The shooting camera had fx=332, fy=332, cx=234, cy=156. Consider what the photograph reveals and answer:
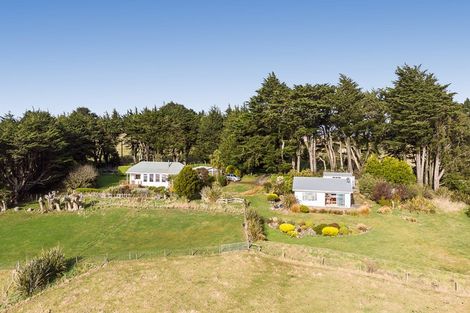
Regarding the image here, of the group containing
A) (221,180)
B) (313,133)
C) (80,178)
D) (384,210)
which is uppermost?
(313,133)

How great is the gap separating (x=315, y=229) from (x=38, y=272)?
2445 centimetres

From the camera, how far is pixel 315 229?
33.9m

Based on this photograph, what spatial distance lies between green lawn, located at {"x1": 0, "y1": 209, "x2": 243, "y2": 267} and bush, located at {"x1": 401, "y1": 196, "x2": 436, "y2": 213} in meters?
22.2

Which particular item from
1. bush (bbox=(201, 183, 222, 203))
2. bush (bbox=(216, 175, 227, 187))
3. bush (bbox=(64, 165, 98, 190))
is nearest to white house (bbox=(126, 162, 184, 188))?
bush (bbox=(64, 165, 98, 190))

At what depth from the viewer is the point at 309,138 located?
209 feet

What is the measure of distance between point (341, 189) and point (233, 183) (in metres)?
23.6

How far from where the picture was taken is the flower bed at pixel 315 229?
33031 millimetres

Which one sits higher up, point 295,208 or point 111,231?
point 295,208

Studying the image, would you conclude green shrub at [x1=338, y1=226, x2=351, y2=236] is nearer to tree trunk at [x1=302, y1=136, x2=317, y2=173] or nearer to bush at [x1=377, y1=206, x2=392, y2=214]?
bush at [x1=377, y1=206, x2=392, y2=214]

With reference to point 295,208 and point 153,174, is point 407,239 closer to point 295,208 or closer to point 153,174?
point 295,208

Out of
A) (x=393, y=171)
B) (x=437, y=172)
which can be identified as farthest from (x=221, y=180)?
(x=437, y=172)

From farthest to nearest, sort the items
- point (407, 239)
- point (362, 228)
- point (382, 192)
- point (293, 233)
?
point (382, 192) < point (362, 228) < point (293, 233) < point (407, 239)

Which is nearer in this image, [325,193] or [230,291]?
[230,291]

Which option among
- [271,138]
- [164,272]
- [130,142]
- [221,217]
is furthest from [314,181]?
[130,142]
